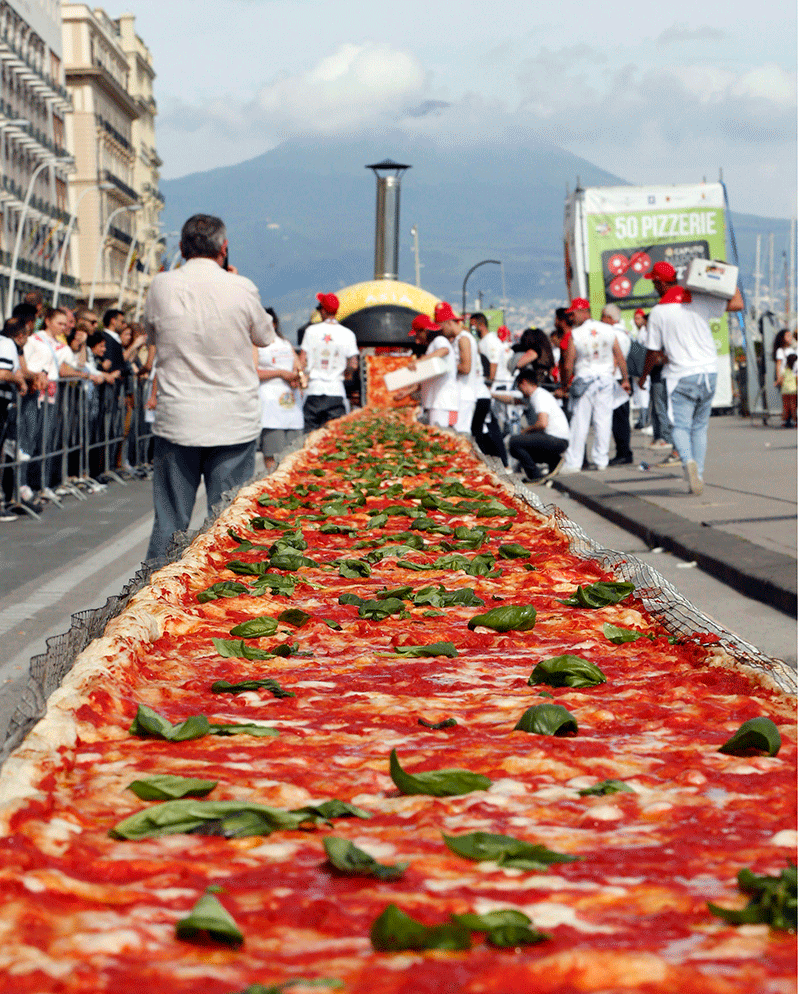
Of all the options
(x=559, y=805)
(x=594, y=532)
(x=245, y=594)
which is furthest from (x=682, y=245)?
(x=559, y=805)

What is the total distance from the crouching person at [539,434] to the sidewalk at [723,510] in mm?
463

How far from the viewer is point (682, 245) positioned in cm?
3241

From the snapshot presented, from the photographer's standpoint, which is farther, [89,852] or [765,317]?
[765,317]

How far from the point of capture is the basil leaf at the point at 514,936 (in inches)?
78.1

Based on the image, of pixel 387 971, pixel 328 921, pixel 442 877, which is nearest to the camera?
pixel 387 971

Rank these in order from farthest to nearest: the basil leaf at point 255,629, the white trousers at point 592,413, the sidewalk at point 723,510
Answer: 1. the white trousers at point 592,413
2. the sidewalk at point 723,510
3. the basil leaf at point 255,629

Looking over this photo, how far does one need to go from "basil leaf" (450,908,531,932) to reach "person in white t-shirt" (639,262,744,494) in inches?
509

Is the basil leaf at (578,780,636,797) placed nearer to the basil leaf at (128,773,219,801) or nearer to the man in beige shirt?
the basil leaf at (128,773,219,801)

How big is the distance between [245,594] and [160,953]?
299 centimetres

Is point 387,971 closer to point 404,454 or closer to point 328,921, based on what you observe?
point 328,921

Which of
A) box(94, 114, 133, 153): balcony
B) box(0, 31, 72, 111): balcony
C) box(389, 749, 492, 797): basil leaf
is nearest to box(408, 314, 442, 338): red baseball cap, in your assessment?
box(389, 749, 492, 797): basil leaf

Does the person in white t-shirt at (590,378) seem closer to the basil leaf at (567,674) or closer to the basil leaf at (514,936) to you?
the basil leaf at (567,674)

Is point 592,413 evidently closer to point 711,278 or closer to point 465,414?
point 465,414

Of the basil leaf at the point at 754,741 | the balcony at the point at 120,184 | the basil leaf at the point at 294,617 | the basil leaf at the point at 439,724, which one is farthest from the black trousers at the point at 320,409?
Result: the balcony at the point at 120,184
